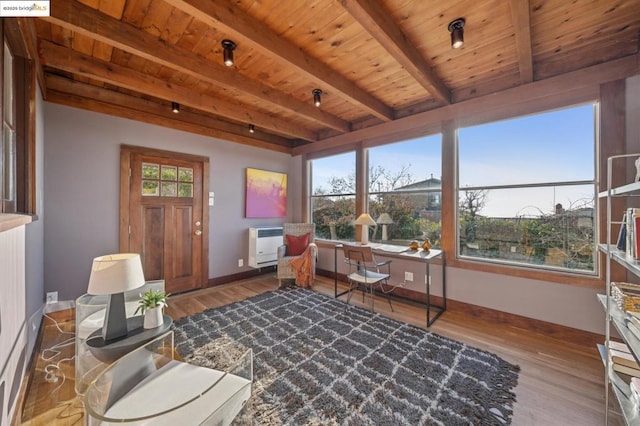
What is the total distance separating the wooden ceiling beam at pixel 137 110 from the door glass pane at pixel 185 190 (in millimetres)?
824

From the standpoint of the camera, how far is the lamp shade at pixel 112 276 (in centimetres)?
132

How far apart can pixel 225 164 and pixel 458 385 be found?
4.05m

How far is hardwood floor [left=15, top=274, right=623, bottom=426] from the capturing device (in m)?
1.49

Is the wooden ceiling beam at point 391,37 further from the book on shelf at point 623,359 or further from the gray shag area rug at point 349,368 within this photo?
the book on shelf at point 623,359

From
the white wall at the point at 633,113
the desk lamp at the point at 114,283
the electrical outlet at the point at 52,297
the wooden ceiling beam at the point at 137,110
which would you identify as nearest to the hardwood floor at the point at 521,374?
the electrical outlet at the point at 52,297

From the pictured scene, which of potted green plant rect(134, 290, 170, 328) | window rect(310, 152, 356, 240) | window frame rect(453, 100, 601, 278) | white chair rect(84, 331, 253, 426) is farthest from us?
window rect(310, 152, 356, 240)

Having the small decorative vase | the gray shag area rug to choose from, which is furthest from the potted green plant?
the gray shag area rug

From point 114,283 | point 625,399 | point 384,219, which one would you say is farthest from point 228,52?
point 625,399

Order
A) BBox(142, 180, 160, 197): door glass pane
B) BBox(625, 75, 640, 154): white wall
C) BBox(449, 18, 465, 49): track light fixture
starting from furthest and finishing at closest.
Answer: BBox(142, 180, 160, 197): door glass pane, BBox(625, 75, 640, 154): white wall, BBox(449, 18, 465, 49): track light fixture

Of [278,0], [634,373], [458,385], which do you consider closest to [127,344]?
[458,385]

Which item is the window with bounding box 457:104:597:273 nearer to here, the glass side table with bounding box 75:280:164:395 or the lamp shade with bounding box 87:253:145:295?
the lamp shade with bounding box 87:253:145:295

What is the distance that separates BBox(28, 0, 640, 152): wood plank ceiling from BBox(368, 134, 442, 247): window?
0.59 m

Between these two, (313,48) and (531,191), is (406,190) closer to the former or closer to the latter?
(531,191)

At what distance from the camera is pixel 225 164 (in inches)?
163
